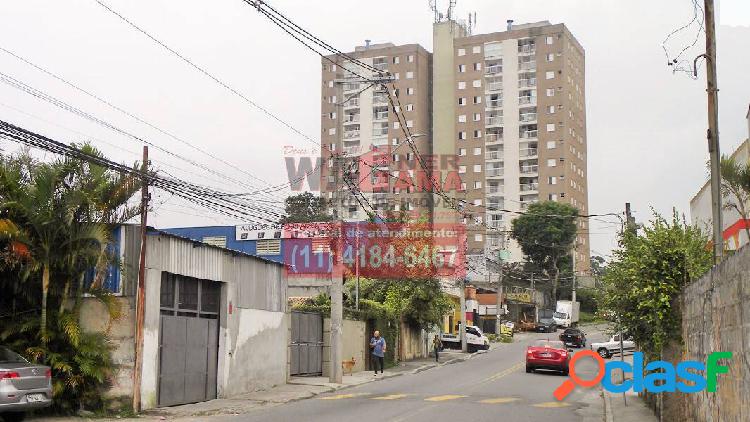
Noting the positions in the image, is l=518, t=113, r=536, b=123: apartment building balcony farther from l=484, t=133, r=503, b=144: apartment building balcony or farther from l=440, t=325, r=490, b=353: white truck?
l=440, t=325, r=490, b=353: white truck

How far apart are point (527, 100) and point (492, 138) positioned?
22.1 ft

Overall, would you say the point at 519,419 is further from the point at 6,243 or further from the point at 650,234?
the point at 6,243

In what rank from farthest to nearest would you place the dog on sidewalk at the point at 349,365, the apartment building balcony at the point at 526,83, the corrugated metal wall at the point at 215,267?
the apartment building balcony at the point at 526,83 < the dog on sidewalk at the point at 349,365 < the corrugated metal wall at the point at 215,267

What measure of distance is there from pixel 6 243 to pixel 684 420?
13840 millimetres

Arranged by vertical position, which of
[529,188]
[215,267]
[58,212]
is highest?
[529,188]

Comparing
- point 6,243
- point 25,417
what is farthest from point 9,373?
point 6,243

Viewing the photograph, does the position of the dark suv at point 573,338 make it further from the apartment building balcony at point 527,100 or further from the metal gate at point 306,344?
the apartment building balcony at point 527,100

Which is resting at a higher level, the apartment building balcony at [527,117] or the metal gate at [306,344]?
the apartment building balcony at [527,117]

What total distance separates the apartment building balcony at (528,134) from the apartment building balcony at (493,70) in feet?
28.9

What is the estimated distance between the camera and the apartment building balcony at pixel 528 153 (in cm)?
10475

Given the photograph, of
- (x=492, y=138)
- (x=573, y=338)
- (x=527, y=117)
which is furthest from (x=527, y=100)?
(x=573, y=338)

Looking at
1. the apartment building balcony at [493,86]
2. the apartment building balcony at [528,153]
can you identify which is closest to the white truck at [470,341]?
the apartment building balcony at [528,153]

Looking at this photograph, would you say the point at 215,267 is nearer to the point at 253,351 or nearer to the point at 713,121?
the point at 253,351

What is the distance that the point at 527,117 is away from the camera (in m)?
106
